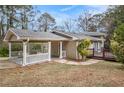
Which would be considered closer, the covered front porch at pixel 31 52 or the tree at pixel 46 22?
the covered front porch at pixel 31 52

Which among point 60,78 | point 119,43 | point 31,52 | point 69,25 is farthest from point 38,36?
point 119,43

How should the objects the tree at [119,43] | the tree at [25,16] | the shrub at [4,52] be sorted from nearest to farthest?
the tree at [119,43] < the tree at [25,16] < the shrub at [4,52]

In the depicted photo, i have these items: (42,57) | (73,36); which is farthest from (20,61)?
(73,36)

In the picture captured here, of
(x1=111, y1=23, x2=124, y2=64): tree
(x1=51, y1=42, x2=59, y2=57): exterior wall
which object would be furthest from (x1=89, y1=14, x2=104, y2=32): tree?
(x1=111, y1=23, x2=124, y2=64): tree

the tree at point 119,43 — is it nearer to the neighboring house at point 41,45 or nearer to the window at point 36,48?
the neighboring house at point 41,45

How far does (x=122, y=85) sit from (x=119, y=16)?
436 inches

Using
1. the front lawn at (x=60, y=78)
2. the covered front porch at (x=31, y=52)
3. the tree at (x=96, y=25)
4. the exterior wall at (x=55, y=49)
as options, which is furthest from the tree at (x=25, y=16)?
the front lawn at (x=60, y=78)

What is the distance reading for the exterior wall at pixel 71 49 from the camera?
1507cm

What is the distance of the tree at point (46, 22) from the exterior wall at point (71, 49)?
78.6 inches

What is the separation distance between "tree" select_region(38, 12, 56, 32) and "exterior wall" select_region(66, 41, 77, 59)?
200 centimetres

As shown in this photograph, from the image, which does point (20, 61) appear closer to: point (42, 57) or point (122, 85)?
point (42, 57)

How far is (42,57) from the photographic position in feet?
42.2
